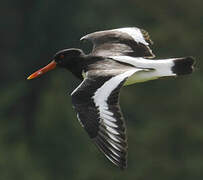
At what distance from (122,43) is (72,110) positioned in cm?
1123

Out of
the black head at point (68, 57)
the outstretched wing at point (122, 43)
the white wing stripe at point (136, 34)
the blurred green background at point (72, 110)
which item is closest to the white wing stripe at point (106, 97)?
the black head at point (68, 57)

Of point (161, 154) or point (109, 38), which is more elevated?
point (109, 38)

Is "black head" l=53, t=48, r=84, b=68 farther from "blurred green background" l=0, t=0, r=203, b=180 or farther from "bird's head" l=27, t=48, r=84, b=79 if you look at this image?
"blurred green background" l=0, t=0, r=203, b=180

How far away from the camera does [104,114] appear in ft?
33.7

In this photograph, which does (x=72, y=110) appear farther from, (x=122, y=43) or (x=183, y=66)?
(x=183, y=66)

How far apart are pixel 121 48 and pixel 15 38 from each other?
2004cm

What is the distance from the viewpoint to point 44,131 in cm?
2575

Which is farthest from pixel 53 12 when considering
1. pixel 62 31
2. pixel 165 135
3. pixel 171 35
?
pixel 165 135

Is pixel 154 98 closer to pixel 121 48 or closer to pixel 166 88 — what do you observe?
pixel 166 88

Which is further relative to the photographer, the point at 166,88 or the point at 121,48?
the point at 166,88

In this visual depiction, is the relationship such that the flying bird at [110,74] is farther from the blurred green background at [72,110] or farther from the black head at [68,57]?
the blurred green background at [72,110]

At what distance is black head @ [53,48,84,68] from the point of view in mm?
11783

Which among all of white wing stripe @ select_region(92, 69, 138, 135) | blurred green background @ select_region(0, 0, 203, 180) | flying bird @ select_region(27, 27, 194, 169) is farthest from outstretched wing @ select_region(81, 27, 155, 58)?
blurred green background @ select_region(0, 0, 203, 180)

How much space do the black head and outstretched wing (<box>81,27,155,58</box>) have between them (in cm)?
30
